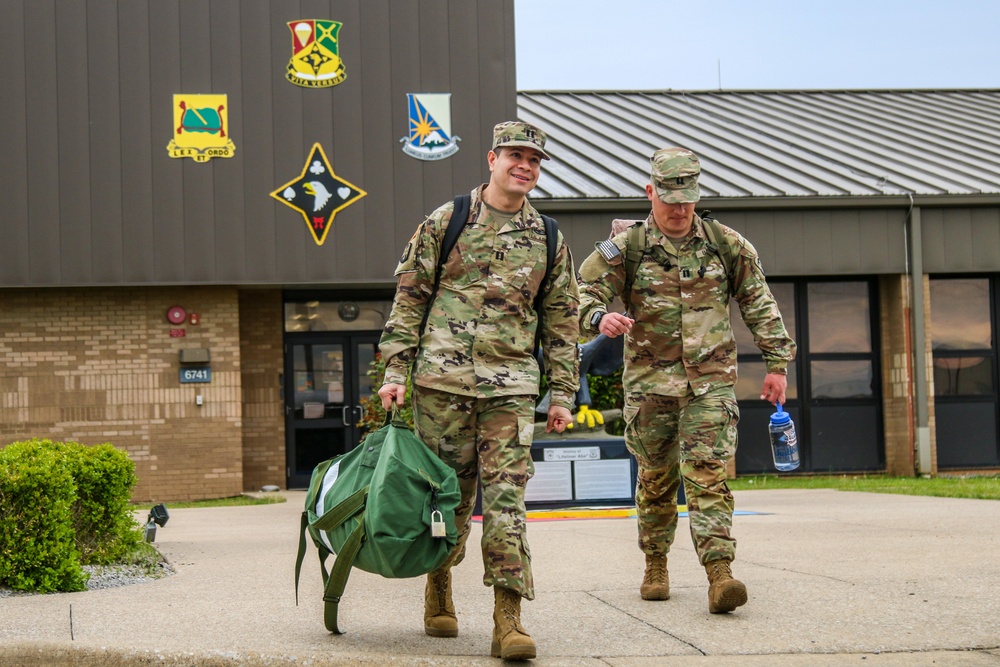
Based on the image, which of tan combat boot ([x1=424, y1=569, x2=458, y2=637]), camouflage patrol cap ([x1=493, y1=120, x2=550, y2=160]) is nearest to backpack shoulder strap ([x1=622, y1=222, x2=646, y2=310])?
camouflage patrol cap ([x1=493, y1=120, x2=550, y2=160])

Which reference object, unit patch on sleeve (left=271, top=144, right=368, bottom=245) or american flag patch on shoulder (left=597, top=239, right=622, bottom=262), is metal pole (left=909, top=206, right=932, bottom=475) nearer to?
unit patch on sleeve (left=271, top=144, right=368, bottom=245)

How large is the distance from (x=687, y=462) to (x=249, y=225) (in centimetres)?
1155

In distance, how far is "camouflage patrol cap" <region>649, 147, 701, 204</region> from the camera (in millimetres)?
5719

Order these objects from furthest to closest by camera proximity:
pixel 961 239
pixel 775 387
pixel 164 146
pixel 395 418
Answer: pixel 961 239
pixel 164 146
pixel 775 387
pixel 395 418

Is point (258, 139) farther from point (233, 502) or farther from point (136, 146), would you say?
point (233, 502)

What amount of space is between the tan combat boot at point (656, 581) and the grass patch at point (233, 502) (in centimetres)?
1025

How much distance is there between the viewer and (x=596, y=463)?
37.3ft

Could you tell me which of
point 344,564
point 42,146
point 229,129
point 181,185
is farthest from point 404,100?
point 344,564

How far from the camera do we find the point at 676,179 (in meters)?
5.71

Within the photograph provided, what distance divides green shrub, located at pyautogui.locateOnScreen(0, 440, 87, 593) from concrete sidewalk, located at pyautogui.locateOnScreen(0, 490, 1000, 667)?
21 cm

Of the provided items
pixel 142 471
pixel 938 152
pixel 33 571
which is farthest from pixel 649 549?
pixel 938 152

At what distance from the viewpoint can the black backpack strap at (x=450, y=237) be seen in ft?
16.5

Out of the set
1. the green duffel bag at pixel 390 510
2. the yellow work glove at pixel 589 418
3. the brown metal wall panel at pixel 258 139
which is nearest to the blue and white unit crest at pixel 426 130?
the brown metal wall panel at pixel 258 139

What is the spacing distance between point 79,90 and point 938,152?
13.4 m
